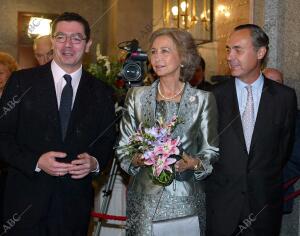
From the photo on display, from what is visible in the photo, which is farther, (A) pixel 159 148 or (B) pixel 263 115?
(B) pixel 263 115

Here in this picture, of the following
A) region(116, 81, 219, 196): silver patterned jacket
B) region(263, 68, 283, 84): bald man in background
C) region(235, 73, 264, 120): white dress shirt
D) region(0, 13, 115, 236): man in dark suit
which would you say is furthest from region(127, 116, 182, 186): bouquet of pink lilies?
region(263, 68, 283, 84): bald man in background

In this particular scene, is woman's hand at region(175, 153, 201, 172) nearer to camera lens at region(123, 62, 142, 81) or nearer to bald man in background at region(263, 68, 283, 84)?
camera lens at region(123, 62, 142, 81)

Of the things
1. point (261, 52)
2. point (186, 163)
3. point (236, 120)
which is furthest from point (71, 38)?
point (261, 52)

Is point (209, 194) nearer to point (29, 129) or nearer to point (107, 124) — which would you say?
point (107, 124)

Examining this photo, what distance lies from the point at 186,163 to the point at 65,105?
84 cm

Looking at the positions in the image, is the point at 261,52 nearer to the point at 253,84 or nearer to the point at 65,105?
the point at 253,84

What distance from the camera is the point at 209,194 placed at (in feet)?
12.1

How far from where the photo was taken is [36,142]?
10.3 ft

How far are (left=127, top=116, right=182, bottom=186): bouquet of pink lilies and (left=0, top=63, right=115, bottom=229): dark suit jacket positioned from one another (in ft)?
1.36

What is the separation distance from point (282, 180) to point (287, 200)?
0.35m

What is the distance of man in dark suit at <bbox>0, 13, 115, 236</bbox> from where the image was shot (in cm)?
311

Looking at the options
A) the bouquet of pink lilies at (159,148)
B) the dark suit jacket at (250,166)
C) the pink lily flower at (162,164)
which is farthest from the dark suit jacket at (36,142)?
the dark suit jacket at (250,166)

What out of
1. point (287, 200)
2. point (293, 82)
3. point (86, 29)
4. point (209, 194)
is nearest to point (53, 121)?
point (86, 29)

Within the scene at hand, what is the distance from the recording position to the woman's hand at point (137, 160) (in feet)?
10.3
